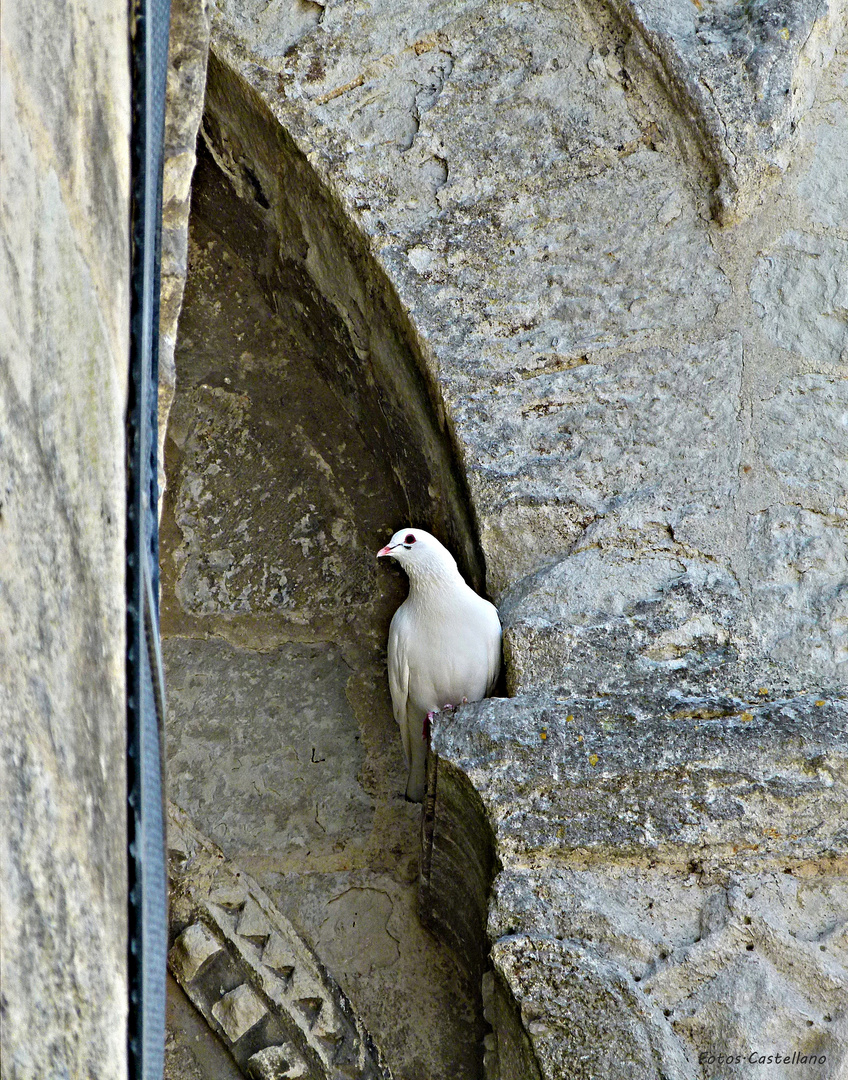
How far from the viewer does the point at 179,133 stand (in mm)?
1641

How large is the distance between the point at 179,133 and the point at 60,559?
904 mm

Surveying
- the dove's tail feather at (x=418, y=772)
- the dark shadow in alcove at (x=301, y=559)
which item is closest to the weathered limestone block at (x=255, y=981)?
the dark shadow in alcove at (x=301, y=559)

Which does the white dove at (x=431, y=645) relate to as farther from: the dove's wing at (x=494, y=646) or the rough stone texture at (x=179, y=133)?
the rough stone texture at (x=179, y=133)

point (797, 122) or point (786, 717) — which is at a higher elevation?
point (797, 122)

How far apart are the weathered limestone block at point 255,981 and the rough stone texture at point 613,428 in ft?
0.43

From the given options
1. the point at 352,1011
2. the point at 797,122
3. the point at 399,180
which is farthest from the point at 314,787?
the point at 797,122

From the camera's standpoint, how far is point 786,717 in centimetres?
172

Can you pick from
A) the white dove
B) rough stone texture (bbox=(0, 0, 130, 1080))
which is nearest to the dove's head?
the white dove

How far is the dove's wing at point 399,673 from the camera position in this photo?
2240 millimetres

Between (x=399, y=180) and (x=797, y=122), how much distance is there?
29.7 inches

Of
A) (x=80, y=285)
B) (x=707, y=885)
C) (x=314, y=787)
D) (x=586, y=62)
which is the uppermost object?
(x=586, y=62)

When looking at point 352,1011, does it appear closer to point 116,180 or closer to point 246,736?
point 246,736

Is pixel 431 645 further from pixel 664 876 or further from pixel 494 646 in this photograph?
pixel 664 876

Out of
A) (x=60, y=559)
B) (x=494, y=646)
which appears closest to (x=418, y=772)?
(x=494, y=646)
